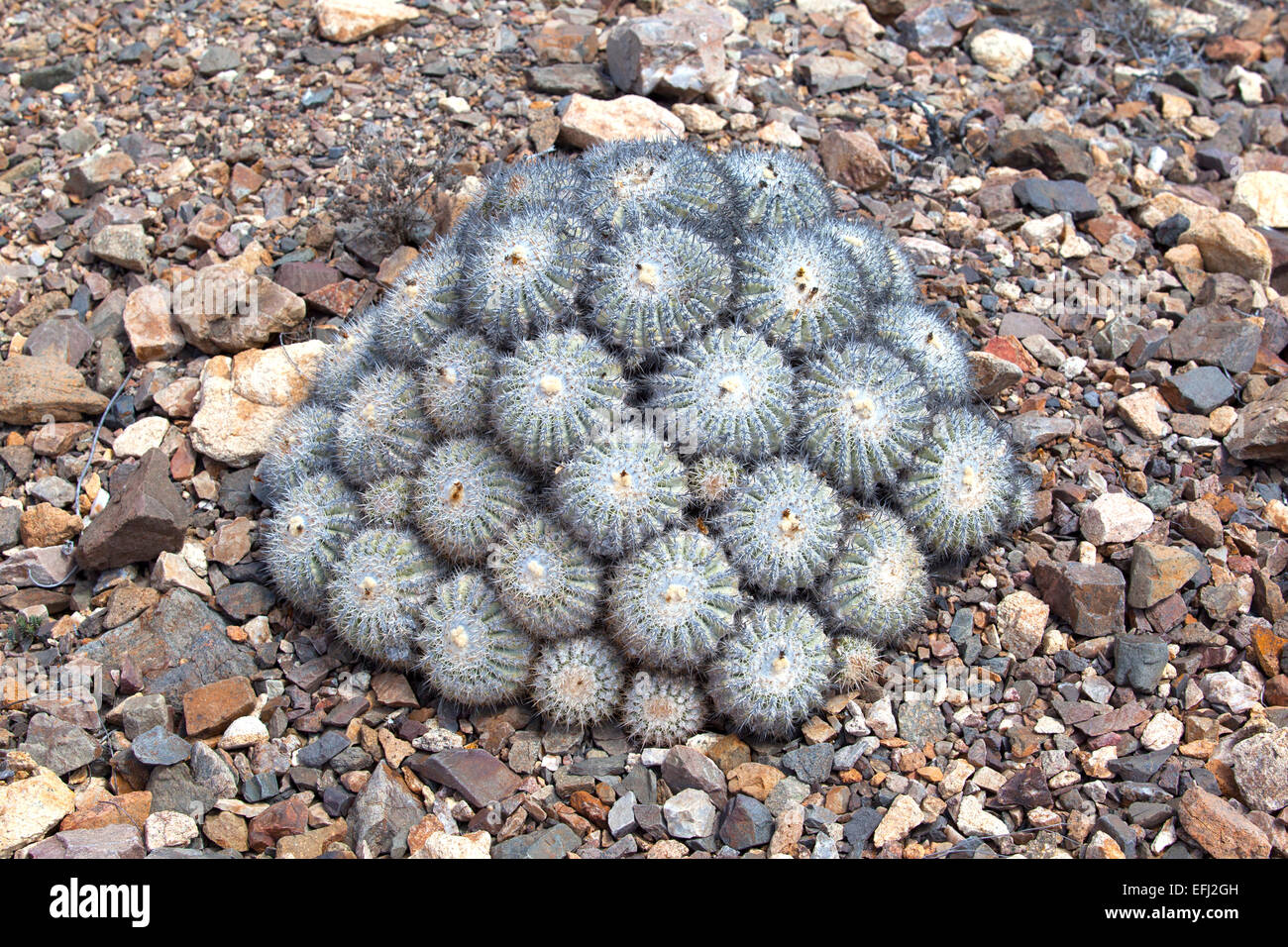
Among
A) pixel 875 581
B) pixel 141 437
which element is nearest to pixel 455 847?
pixel 875 581

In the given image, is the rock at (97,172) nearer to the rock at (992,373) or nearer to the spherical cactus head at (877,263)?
the spherical cactus head at (877,263)

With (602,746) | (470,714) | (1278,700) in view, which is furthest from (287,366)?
(1278,700)

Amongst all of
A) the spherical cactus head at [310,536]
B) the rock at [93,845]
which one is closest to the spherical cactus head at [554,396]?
the spherical cactus head at [310,536]

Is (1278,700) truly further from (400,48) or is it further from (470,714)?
(400,48)

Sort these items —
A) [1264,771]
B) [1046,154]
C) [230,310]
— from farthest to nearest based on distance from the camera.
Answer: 1. [1046,154]
2. [230,310]
3. [1264,771]

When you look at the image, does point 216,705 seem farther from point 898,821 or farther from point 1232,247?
point 1232,247
